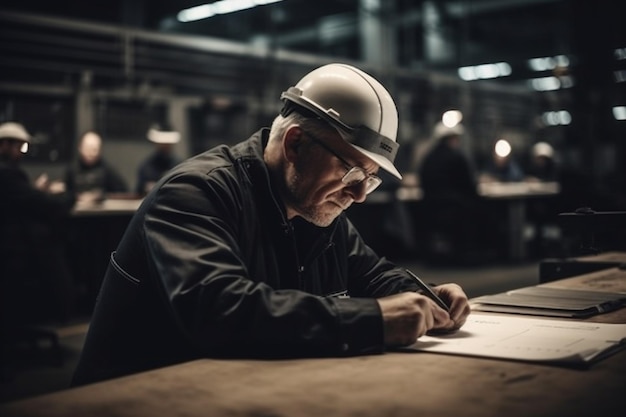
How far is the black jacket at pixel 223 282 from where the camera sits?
4.48ft

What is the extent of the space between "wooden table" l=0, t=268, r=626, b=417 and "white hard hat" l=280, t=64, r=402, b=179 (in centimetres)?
57

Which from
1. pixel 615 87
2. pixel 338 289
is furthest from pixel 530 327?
pixel 615 87

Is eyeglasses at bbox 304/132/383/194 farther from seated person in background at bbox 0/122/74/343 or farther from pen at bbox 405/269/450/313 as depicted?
seated person in background at bbox 0/122/74/343

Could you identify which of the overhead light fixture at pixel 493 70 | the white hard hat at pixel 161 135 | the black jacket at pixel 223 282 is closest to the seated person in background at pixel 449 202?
the white hard hat at pixel 161 135

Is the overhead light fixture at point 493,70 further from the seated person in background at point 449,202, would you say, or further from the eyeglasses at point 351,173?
the eyeglasses at point 351,173

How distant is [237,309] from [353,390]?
0.34 metres

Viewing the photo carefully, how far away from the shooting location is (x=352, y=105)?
168 centimetres

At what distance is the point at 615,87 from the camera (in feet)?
36.0

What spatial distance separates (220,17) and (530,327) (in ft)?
42.5

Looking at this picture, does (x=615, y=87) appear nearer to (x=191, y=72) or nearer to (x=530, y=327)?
(x=191, y=72)

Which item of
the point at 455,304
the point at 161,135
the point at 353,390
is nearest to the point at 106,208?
the point at 161,135

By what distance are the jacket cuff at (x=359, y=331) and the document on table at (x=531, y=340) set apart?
0.30 ft

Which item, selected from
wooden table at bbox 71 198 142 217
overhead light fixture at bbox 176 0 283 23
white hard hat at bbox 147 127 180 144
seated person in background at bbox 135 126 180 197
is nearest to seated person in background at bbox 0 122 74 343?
wooden table at bbox 71 198 142 217

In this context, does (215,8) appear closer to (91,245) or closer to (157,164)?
(157,164)
